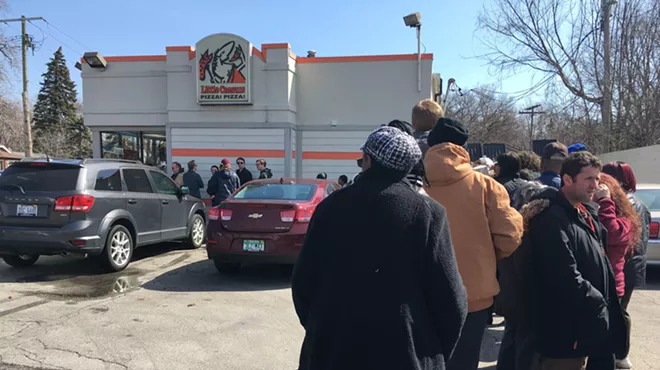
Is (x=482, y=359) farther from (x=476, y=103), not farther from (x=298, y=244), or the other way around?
(x=476, y=103)

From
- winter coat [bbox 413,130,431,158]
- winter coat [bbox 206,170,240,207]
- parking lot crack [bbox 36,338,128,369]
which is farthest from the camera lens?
winter coat [bbox 206,170,240,207]

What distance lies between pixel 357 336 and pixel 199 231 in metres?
7.97

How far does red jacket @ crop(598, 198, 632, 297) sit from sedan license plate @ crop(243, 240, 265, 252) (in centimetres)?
410

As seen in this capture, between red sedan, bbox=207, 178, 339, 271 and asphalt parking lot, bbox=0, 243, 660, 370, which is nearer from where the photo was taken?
asphalt parking lot, bbox=0, 243, 660, 370

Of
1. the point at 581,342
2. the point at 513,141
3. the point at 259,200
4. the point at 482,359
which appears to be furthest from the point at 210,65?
the point at 513,141

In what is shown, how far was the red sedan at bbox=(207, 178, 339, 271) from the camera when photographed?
5.93 meters

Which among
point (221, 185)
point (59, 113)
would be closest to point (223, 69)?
point (221, 185)

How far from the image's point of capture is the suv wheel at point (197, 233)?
8.74m

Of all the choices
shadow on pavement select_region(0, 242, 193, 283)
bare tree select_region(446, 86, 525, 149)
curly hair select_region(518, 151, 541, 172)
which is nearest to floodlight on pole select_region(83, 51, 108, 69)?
shadow on pavement select_region(0, 242, 193, 283)

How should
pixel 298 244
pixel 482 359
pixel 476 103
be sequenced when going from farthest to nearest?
pixel 476 103
pixel 298 244
pixel 482 359

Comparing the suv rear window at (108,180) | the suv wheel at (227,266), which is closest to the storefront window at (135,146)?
the suv rear window at (108,180)

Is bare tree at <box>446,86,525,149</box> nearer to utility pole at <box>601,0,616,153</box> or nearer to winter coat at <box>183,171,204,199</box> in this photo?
utility pole at <box>601,0,616,153</box>

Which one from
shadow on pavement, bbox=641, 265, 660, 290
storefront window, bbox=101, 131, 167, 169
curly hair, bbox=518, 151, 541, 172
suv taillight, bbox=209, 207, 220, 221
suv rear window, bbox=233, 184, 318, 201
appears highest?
storefront window, bbox=101, 131, 167, 169

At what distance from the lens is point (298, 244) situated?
19.4 ft
